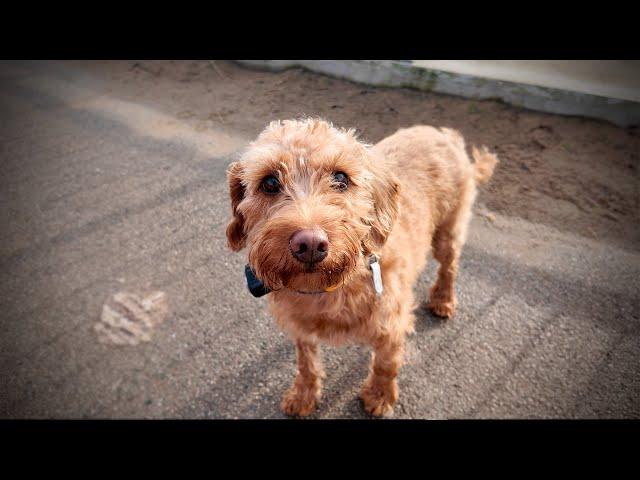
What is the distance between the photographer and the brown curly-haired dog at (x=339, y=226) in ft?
5.57

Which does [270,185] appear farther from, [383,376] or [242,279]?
[242,279]

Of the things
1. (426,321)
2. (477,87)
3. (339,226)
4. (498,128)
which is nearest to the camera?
(339,226)

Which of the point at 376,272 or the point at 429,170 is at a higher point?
the point at 429,170

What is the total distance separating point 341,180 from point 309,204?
331mm

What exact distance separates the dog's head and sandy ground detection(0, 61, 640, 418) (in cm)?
138

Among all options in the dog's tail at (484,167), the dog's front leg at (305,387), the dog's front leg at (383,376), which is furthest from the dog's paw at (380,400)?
the dog's tail at (484,167)

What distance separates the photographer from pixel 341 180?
1.98 meters

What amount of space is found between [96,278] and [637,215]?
19.4ft

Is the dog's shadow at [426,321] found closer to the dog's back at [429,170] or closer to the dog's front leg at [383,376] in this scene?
the dog's front leg at [383,376]

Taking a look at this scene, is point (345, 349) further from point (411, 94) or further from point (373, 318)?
point (411, 94)

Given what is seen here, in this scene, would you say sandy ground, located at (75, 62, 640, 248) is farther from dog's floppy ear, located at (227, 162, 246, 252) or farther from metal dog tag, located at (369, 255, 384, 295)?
dog's floppy ear, located at (227, 162, 246, 252)

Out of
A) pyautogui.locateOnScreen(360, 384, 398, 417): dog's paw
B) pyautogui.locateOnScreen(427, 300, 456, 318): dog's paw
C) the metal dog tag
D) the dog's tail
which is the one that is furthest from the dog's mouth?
the dog's tail

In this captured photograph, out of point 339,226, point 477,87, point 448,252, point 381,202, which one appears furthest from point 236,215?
point 477,87

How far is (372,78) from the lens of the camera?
628cm
